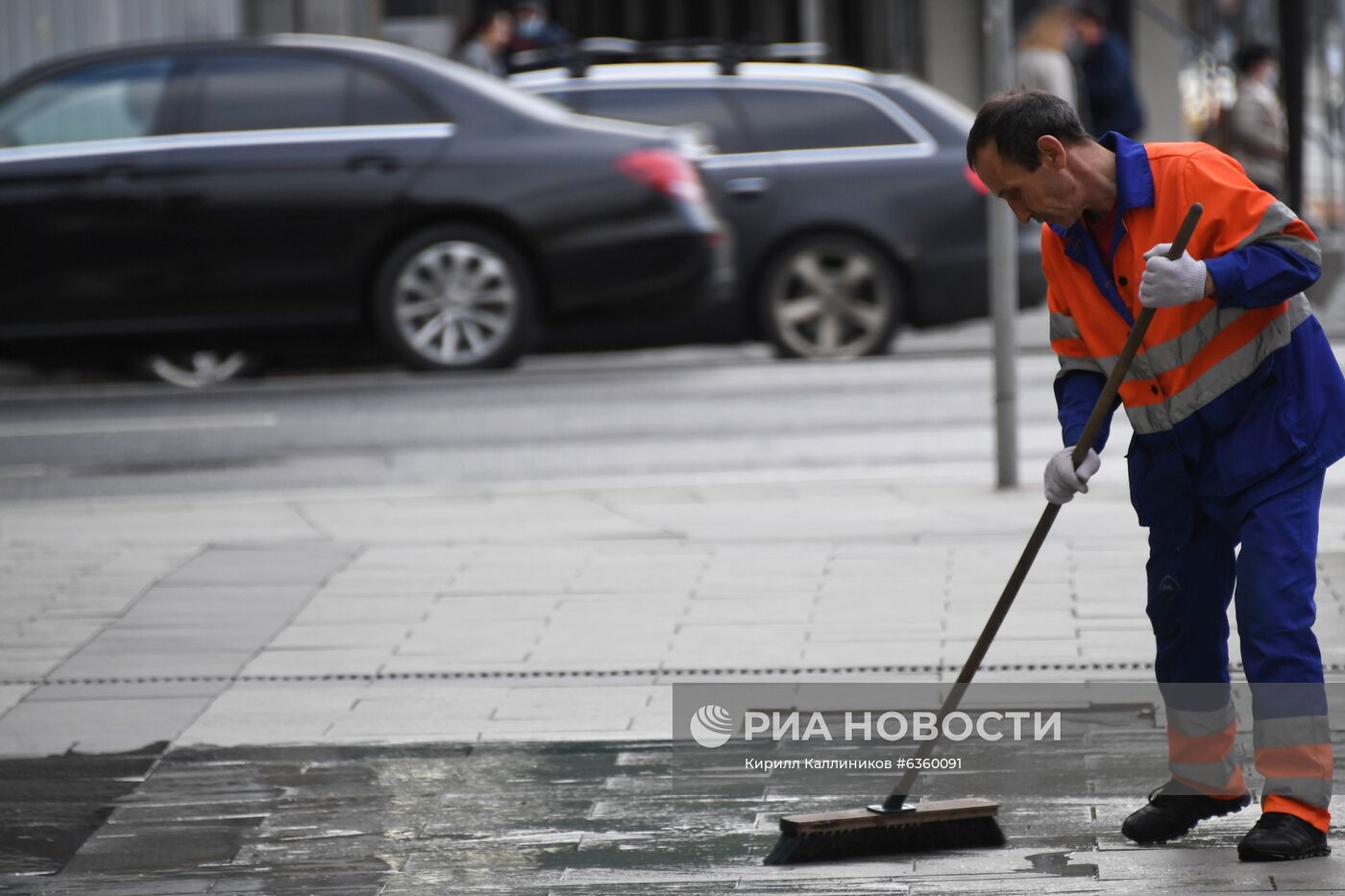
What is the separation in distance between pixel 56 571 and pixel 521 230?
509 cm

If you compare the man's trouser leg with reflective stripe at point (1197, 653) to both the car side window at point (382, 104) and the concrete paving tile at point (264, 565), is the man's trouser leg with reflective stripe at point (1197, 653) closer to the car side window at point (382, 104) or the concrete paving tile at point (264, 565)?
the concrete paving tile at point (264, 565)

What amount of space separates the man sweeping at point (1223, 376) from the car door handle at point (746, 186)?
28.5 ft

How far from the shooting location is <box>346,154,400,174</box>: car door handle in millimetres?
12203

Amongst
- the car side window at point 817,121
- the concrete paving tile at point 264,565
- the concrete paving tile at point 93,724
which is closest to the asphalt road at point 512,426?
the car side window at point 817,121

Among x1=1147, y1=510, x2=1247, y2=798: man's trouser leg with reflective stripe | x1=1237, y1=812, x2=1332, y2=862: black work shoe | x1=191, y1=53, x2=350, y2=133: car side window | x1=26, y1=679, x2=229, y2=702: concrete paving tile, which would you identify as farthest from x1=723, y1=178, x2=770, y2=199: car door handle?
x1=1237, y1=812, x2=1332, y2=862: black work shoe

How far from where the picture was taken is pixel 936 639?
6074mm

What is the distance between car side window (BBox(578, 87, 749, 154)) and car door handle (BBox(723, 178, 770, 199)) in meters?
0.25

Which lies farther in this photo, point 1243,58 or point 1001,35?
point 1243,58

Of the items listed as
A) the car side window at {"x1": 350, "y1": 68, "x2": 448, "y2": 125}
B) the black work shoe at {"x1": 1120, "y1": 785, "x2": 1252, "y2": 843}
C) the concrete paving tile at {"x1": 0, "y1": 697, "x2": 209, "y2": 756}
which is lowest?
the concrete paving tile at {"x1": 0, "y1": 697, "x2": 209, "y2": 756}

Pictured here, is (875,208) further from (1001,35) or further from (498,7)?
(498,7)

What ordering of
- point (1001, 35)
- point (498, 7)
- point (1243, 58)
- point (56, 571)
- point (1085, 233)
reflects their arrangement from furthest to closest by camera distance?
point (498, 7) < point (1243, 58) < point (1001, 35) < point (56, 571) < point (1085, 233)

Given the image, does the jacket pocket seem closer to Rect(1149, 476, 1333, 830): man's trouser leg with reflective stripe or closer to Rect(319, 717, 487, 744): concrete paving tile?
Rect(1149, 476, 1333, 830): man's trouser leg with reflective stripe

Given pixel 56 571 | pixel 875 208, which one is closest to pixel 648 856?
pixel 56 571

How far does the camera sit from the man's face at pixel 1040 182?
13.8 ft
